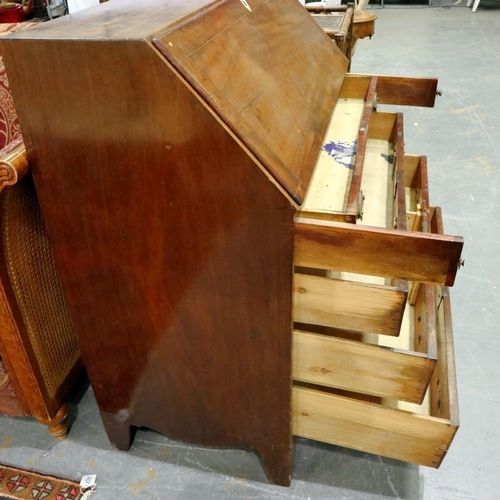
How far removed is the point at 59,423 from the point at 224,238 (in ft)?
2.65

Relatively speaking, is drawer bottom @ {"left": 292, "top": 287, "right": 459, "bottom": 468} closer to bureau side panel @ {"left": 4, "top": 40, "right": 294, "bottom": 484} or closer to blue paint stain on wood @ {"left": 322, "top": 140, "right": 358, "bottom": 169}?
bureau side panel @ {"left": 4, "top": 40, "right": 294, "bottom": 484}

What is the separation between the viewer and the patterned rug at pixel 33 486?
1.14 meters

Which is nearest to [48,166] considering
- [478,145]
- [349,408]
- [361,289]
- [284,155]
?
[284,155]

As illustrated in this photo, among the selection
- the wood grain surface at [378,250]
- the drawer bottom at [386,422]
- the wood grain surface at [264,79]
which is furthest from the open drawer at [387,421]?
the wood grain surface at [264,79]

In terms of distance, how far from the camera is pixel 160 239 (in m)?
0.81

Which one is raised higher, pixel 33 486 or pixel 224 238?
pixel 224 238

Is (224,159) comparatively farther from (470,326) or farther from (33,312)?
(470,326)

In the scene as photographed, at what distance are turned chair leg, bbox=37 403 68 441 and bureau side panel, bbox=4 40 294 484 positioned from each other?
0.61 feet

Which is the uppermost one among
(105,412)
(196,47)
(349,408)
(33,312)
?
(196,47)

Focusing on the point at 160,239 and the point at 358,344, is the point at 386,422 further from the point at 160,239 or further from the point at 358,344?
the point at 160,239

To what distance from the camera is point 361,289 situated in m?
0.82

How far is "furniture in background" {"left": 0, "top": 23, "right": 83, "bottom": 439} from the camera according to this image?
0.97 metres

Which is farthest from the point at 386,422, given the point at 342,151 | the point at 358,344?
the point at 342,151

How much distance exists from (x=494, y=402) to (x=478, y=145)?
1773 mm
